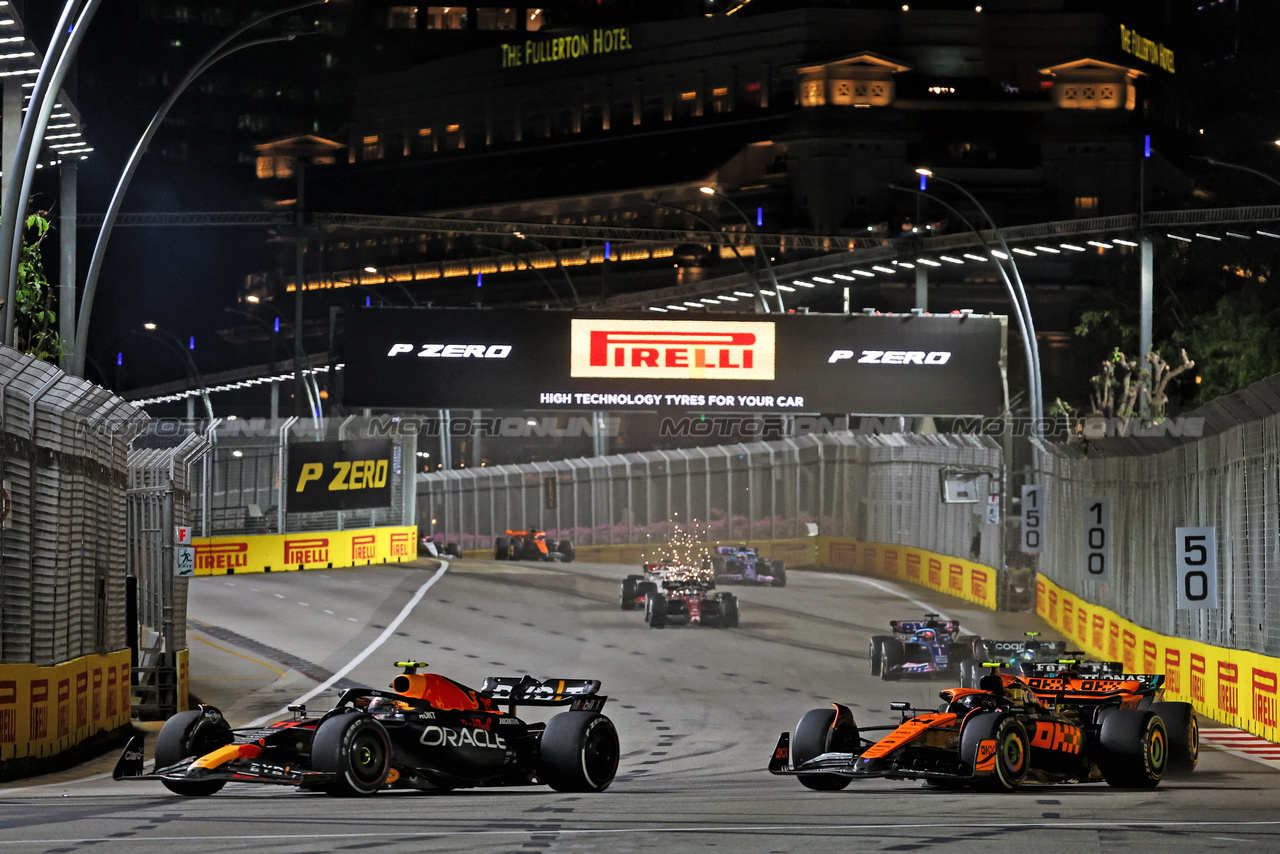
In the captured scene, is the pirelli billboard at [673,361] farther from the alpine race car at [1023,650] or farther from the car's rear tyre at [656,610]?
the alpine race car at [1023,650]

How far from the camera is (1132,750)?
48.4 feet

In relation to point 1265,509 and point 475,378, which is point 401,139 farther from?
point 1265,509

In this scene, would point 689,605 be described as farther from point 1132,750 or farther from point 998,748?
point 998,748

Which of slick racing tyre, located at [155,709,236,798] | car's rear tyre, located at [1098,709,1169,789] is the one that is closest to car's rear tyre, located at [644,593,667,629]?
car's rear tyre, located at [1098,709,1169,789]

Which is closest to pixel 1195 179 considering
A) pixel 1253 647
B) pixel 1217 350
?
pixel 1217 350

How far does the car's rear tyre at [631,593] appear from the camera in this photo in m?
39.5

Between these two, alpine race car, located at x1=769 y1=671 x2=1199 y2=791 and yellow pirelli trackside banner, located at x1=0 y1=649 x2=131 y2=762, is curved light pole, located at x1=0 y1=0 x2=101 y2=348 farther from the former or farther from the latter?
alpine race car, located at x1=769 y1=671 x2=1199 y2=791

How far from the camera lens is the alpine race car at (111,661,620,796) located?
1230 centimetres

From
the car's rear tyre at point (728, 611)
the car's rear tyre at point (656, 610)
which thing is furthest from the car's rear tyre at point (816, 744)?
the car's rear tyre at point (656, 610)

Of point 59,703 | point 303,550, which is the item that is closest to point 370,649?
point 59,703

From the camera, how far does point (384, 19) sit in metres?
150

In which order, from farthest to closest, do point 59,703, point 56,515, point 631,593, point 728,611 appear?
point 631,593 < point 728,611 < point 56,515 < point 59,703

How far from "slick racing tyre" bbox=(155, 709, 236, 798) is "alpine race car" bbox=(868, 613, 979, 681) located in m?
15.1

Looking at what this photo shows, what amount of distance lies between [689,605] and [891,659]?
8585 mm
